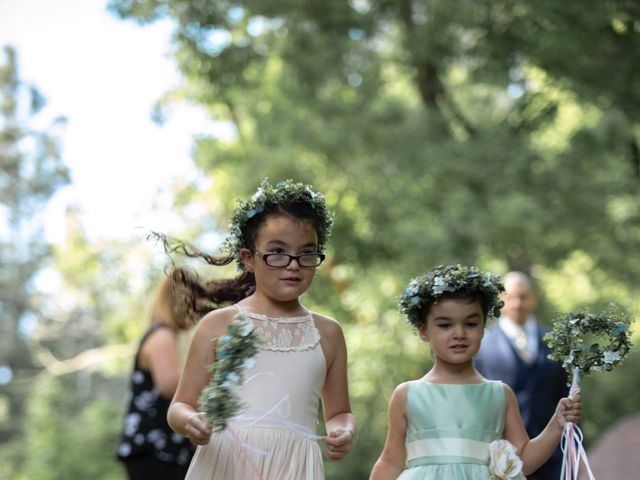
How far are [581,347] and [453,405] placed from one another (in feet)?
2.01

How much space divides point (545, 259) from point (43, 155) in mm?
22835

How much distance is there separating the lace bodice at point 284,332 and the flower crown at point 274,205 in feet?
1.07

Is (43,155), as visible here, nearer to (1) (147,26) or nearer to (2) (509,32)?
(1) (147,26)

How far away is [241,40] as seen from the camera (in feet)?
45.2

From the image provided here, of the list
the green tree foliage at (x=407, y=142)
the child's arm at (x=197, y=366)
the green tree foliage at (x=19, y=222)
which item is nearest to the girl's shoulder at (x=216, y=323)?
the child's arm at (x=197, y=366)

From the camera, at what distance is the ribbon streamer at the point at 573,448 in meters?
4.44

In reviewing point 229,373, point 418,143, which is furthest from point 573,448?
point 418,143

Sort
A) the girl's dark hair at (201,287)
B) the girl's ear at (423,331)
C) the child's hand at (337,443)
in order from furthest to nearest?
the girl's dark hair at (201,287)
the girl's ear at (423,331)
the child's hand at (337,443)

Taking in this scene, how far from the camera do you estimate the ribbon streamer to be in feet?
14.6

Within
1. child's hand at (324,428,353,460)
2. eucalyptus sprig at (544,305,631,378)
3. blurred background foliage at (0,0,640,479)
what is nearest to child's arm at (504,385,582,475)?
eucalyptus sprig at (544,305,631,378)

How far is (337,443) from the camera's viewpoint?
412 cm

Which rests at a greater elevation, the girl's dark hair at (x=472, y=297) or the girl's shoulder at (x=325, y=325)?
the girl's dark hair at (x=472, y=297)

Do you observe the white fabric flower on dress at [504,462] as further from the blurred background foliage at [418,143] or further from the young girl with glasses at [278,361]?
the blurred background foliage at [418,143]

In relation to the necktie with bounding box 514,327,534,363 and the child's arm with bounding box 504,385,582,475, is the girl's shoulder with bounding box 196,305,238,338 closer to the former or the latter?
the child's arm with bounding box 504,385,582,475
